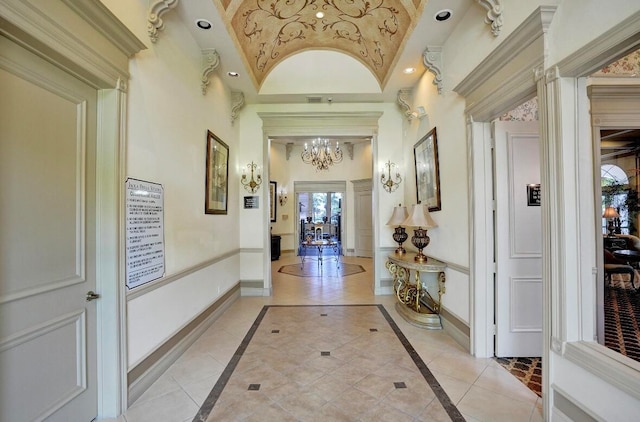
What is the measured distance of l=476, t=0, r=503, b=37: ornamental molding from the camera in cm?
231

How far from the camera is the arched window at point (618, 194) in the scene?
591 cm

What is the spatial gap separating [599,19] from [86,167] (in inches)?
A: 128

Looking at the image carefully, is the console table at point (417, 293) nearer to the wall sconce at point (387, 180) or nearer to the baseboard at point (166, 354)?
the wall sconce at point (387, 180)

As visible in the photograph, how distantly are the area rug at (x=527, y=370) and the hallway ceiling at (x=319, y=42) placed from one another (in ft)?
11.1

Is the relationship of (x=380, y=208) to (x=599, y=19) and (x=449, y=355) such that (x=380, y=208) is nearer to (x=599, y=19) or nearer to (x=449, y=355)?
(x=449, y=355)

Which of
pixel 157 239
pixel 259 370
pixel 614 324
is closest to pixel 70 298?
pixel 157 239

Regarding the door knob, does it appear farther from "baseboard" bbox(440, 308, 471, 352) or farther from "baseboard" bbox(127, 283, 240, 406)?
"baseboard" bbox(440, 308, 471, 352)

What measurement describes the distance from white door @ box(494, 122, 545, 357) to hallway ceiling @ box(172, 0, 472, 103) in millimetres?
1379

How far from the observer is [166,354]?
2.65m

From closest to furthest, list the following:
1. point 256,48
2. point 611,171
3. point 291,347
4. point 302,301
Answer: point 291,347 → point 256,48 → point 302,301 → point 611,171

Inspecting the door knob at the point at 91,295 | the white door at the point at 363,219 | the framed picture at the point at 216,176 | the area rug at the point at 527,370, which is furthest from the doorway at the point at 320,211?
the door knob at the point at 91,295

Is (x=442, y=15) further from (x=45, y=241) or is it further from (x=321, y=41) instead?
(x=45, y=241)

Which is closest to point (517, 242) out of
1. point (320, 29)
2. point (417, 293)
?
point (417, 293)

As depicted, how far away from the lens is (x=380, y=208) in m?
5.14
